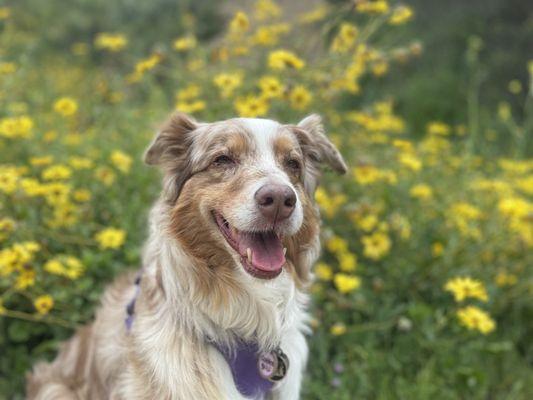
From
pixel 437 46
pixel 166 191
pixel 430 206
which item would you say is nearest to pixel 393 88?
pixel 437 46

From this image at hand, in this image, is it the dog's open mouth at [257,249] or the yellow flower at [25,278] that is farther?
the yellow flower at [25,278]

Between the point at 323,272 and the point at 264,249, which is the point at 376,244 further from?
the point at 264,249

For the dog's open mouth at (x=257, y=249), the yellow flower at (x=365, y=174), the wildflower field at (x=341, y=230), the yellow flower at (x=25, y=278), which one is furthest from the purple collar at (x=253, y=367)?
the yellow flower at (x=365, y=174)

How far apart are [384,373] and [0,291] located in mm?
2717

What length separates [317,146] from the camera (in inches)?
133

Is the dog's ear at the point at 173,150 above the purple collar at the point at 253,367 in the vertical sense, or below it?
above

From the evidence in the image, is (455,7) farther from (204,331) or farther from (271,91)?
(204,331)

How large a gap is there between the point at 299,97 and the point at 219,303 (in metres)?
1.96

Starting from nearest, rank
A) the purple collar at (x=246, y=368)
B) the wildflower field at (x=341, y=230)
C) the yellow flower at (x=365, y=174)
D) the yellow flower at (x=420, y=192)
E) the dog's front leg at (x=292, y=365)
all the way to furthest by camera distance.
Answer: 1. the purple collar at (x=246, y=368)
2. the dog's front leg at (x=292, y=365)
3. the wildflower field at (x=341, y=230)
4. the yellow flower at (x=365, y=174)
5. the yellow flower at (x=420, y=192)

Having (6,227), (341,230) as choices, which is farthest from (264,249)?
(341,230)

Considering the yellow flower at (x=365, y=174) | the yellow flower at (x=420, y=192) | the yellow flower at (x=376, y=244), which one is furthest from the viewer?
the yellow flower at (x=420, y=192)

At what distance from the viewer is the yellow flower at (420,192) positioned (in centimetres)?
469

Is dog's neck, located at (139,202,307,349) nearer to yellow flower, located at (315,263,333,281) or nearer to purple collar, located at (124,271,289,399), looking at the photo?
purple collar, located at (124,271,289,399)

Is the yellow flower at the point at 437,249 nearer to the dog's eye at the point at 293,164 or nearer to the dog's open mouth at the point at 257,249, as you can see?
the dog's eye at the point at 293,164
